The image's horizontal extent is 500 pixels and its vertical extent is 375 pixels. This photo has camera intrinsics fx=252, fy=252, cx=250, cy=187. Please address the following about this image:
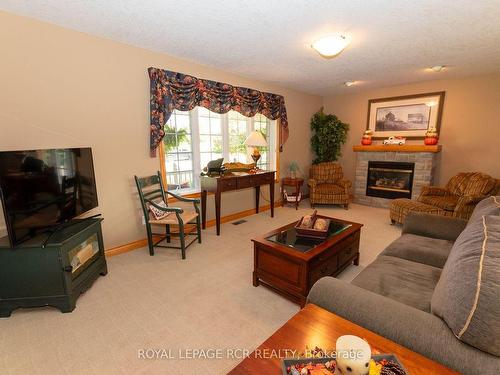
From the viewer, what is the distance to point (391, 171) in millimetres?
4855

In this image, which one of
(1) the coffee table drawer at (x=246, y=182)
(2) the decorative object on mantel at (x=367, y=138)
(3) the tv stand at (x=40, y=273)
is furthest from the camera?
(2) the decorative object on mantel at (x=367, y=138)

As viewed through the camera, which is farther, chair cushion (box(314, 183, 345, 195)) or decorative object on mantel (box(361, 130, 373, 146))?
decorative object on mantel (box(361, 130, 373, 146))

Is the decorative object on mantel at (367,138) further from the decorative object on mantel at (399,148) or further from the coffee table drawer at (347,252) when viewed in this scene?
the coffee table drawer at (347,252)

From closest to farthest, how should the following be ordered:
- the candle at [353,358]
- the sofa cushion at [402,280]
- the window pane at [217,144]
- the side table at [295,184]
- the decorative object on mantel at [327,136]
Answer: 1. the candle at [353,358]
2. the sofa cushion at [402,280]
3. the window pane at [217,144]
4. the side table at [295,184]
5. the decorative object on mantel at [327,136]

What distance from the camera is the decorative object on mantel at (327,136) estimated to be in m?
5.38

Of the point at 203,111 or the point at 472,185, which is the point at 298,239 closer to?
the point at 203,111

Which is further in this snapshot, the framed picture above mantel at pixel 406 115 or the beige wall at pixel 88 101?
the framed picture above mantel at pixel 406 115

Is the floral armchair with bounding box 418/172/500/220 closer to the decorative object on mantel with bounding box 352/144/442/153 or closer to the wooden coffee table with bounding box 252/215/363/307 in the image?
the decorative object on mantel with bounding box 352/144/442/153

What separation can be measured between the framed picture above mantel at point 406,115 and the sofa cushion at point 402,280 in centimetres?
371

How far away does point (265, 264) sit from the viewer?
85.9 inches

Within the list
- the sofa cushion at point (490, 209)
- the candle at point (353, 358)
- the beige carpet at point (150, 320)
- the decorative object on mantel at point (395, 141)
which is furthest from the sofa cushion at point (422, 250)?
the decorative object on mantel at point (395, 141)

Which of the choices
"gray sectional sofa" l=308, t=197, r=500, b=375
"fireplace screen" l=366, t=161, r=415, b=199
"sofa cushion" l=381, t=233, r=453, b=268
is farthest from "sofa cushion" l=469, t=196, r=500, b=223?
"fireplace screen" l=366, t=161, r=415, b=199

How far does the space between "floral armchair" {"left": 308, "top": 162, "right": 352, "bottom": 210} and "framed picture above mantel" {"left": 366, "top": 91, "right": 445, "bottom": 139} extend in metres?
1.14

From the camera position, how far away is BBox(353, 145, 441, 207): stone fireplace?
4426mm
